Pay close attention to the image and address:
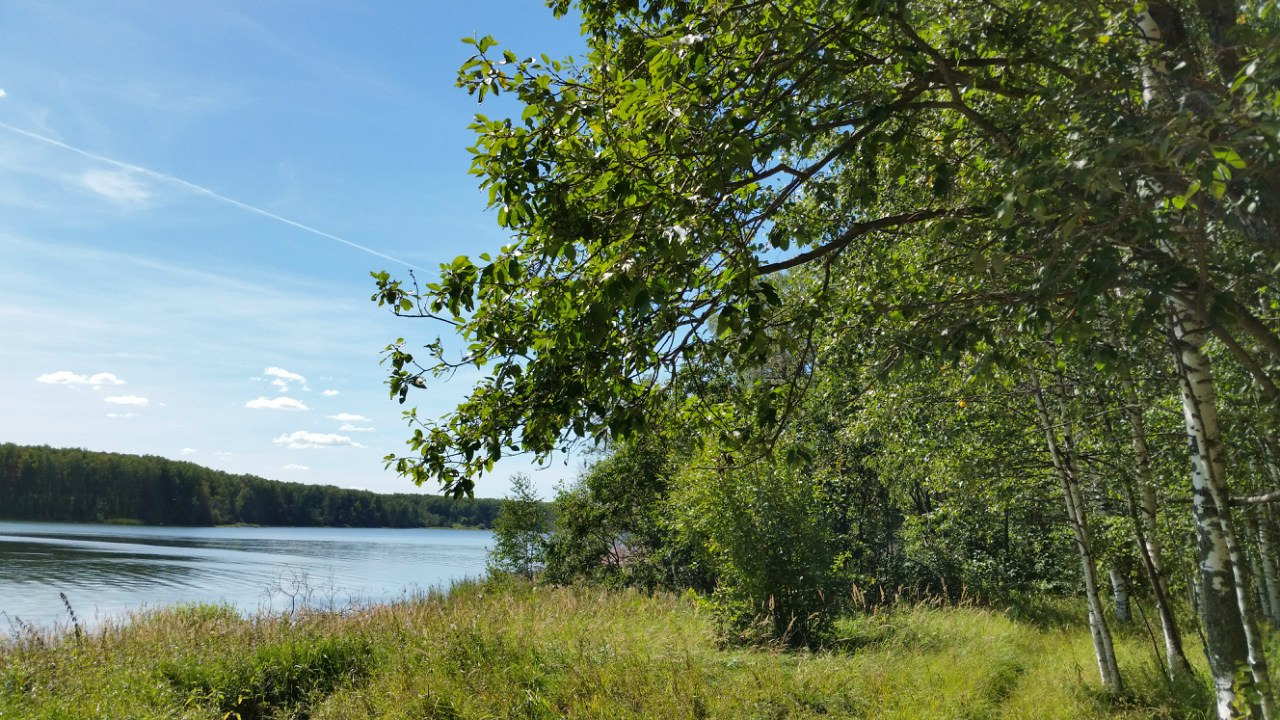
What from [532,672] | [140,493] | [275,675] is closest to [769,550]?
[532,672]

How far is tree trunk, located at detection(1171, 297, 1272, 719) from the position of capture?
192 inches

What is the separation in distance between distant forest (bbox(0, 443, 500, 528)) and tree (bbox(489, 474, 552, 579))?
178ft

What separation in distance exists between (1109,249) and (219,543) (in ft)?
257

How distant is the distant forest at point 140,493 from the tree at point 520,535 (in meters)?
54.4

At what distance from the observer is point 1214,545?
5.02 m

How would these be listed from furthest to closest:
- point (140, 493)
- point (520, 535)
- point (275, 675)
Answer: point (140, 493)
point (520, 535)
point (275, 675)

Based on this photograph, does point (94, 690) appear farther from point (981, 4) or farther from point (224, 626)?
point (981, 4)

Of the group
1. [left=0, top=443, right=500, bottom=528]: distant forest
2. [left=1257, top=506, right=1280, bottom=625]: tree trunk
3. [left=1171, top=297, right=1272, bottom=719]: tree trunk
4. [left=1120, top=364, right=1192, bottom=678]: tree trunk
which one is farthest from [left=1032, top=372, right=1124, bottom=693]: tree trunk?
[left=0, top=443, right=500, bottom=528]: distant forest

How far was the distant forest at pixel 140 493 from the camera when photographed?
292 ft

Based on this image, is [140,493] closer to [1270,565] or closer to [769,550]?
[769,550]

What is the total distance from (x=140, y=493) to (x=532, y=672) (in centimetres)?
10800

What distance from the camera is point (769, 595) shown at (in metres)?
11.5

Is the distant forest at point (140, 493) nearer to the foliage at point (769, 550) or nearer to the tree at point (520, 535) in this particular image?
the tree at point (520, 535)

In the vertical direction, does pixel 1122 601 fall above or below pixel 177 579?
above
